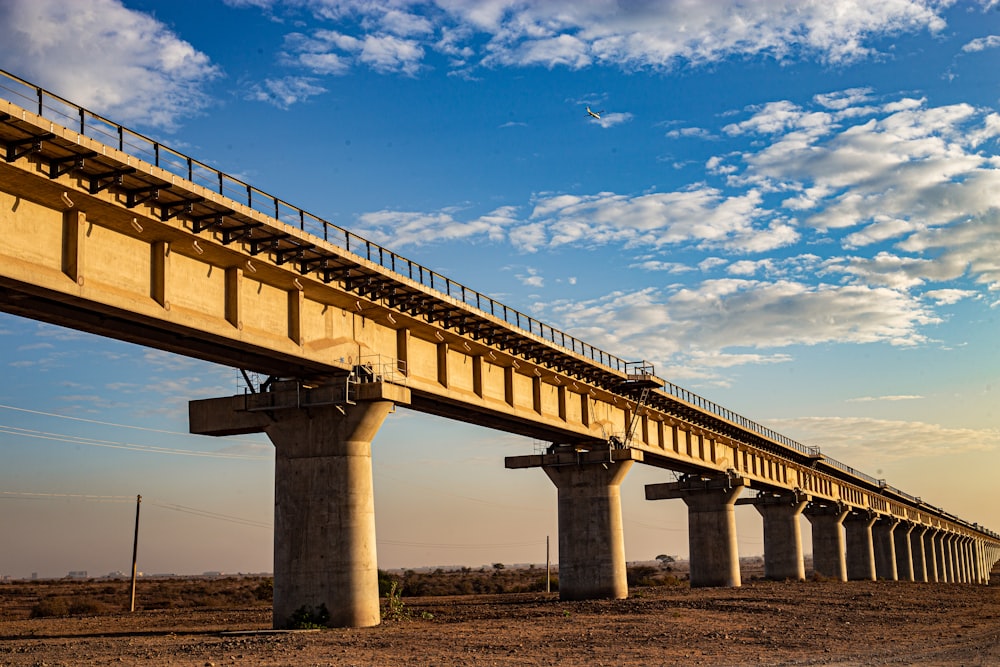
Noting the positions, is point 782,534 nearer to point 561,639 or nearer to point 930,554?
point 561,639

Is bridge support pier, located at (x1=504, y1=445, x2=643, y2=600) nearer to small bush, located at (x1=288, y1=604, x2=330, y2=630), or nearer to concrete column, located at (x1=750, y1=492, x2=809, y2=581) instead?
small bush, located at (x1=288, y1=604, x2=330, y2=630)

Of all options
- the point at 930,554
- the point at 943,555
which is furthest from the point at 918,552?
the point at 943,555

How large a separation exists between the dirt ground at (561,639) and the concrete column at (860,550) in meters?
69.5

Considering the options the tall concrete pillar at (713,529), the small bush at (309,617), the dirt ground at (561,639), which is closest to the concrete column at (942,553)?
the tall concrete pillar at (713,529)

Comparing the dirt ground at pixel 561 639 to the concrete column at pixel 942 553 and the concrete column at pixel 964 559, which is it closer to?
the concrete column at pixel 942 553

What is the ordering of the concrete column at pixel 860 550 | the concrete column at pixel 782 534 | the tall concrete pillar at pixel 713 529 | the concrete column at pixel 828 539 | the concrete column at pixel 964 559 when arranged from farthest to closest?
the concrete column at pixel 964 559 < the concrete column at pixel 860 550 < the concrete column at pixel 828 539 < the concrete column at pixel 782 534 < the tall concrete pillar at pixel 713 529

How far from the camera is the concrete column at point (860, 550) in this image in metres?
104

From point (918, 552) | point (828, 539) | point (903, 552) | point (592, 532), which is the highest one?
point (592, 532)

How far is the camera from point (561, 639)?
25.3 meters

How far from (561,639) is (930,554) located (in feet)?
460

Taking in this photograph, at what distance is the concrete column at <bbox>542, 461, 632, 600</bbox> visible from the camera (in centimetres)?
4516

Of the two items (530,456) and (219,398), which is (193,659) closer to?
(219,398)

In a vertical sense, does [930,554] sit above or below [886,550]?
below

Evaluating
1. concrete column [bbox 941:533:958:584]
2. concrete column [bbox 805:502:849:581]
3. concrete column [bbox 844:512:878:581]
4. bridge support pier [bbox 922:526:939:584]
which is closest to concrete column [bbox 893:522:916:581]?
bridge support pier [bbox 922:526:939:584]
